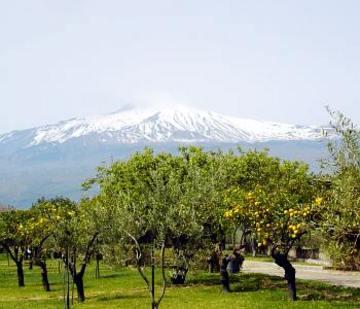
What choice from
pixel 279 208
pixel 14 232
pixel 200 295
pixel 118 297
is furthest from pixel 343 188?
pixel 14 232

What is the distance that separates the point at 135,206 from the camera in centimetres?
2797

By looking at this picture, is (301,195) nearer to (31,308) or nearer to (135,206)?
(135,206)

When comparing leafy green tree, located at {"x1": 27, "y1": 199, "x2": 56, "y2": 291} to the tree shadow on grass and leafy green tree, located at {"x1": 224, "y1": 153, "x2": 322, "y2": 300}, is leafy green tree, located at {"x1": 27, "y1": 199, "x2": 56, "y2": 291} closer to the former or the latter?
the tree shadow on grass

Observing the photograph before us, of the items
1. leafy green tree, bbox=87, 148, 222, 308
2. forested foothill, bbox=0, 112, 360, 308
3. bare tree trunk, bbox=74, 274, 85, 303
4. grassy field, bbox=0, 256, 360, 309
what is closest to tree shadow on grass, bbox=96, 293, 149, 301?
grassy field, bbox=0, 256, 360, 309

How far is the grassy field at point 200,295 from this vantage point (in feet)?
132

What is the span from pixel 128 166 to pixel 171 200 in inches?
1258

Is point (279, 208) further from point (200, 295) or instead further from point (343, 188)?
point (200, 295)

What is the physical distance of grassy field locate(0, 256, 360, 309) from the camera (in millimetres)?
40188

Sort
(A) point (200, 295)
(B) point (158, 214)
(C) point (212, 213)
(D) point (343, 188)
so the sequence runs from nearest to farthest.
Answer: (D) point (343, 188), (B) point (158, 214), (C) point (212, 213), (A) point (200, 295)

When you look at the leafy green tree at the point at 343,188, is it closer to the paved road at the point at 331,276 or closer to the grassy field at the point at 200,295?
the grassy field at the point at 200,295

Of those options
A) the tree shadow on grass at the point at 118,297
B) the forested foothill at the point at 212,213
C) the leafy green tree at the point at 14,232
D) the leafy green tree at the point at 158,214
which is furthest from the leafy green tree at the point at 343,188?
the leafy green tree at the point at 14,232

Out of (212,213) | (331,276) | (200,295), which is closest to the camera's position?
(212,213)

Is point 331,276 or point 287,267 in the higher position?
point 287,267

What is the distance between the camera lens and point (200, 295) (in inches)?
1859
